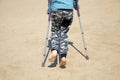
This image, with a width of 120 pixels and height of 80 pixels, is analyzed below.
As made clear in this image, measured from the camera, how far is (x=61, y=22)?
281 inches

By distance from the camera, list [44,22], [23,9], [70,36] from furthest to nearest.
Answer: [23,9]
[44,22]
[70,36]

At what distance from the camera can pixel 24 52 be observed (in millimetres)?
8586

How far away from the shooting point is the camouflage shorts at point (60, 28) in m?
7.03

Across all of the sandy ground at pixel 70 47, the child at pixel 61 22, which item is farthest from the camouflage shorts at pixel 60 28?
the sandy ground at pixel 70 47

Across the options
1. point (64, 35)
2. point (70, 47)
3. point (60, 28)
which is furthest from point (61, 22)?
point (70, 47)

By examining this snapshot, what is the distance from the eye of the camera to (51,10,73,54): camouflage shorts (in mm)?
7027

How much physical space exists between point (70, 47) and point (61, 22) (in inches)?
61.0

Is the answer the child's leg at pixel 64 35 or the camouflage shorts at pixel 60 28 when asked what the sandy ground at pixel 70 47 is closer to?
the child's leg at pixel 64 35

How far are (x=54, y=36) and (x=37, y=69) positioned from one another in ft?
3.29

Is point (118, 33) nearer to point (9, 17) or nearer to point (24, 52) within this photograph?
point (24, 52)

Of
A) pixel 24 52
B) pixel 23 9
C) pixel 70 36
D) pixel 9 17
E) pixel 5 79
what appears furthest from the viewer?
pixel 23 9

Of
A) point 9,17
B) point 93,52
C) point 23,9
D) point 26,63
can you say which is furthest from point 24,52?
point 23,9

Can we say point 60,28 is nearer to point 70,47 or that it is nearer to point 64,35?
point 64,35

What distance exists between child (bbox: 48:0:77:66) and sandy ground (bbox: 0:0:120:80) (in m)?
0.55
